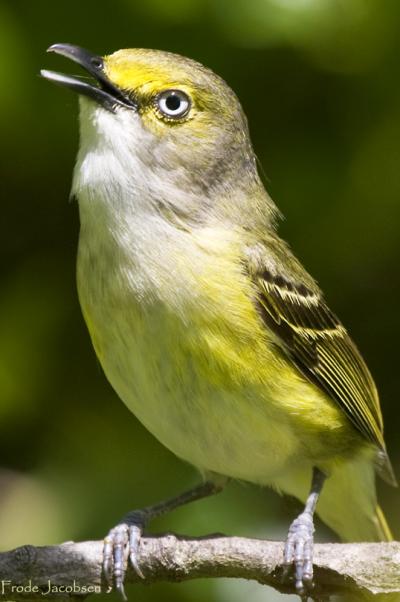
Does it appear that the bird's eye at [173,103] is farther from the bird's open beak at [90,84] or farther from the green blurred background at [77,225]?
the green blurred background at [77,225]

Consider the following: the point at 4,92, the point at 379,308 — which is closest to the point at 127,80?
the point at 4,92

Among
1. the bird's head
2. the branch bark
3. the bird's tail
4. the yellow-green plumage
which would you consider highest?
the bird's head

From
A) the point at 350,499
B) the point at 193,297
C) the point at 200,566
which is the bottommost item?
the point at 200,566

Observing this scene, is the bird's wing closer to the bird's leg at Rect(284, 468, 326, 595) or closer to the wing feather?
the wing feather

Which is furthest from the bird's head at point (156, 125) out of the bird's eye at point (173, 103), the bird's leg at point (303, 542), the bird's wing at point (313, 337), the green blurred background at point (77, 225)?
the bird's leg at point (303, 542)

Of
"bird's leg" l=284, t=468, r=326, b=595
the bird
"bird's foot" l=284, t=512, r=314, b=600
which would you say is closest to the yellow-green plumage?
the bird

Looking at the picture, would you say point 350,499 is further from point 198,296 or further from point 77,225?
point 77,225

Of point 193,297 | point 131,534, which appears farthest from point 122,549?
point 193,297
